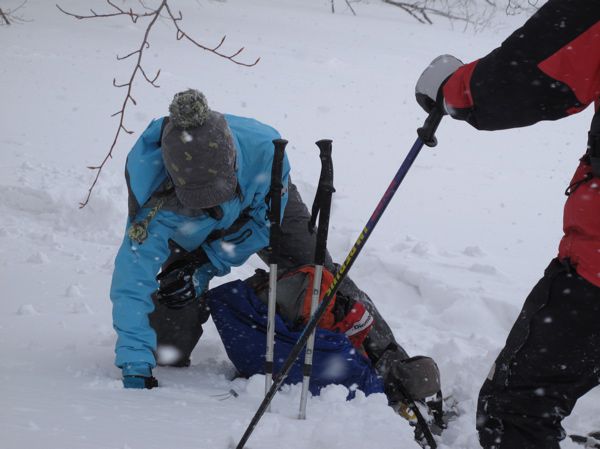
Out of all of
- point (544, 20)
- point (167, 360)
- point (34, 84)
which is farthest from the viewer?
point (34, 84)

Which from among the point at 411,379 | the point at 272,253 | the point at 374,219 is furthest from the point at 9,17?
the point at 374,219

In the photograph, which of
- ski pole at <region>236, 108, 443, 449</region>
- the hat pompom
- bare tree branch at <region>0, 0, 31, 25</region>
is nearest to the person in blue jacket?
the hat pompom

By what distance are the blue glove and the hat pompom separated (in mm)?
1131

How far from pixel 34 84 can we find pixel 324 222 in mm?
7966

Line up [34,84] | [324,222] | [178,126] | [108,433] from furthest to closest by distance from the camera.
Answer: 1. [34,84]
2. [178,126]
3. [324,222]
4. [108,433]

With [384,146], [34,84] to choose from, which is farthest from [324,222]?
[34,84]

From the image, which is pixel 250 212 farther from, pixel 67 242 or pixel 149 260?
pixel 67 242

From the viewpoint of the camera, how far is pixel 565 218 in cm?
220

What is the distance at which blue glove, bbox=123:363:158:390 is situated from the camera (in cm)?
313

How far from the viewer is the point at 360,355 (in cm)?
349

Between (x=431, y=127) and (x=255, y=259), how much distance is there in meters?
3.36

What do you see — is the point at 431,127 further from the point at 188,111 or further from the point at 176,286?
the point at 176,286

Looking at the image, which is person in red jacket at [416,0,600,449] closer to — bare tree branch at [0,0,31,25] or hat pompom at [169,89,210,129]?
hat pompom at [169,89,210,129]

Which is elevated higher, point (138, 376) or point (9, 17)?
point (9, 17)
